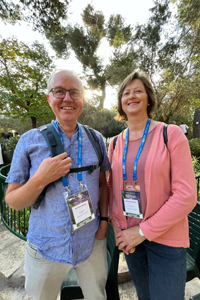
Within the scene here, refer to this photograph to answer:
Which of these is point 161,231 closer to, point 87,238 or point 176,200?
point 176,200

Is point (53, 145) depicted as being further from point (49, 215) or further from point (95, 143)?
point (49, 215)

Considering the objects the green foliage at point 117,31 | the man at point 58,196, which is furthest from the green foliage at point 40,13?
the green foliage at point 117,31

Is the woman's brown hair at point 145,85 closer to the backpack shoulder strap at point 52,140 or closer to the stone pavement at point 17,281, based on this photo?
the backpack shoulder strap at point 52,140

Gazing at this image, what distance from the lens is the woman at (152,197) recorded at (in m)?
1.09

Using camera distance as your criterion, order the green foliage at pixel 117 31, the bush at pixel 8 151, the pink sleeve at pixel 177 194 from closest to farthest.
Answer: the pink sleeve at pixel 177 194 → the bush at pixel 8 151 → the green foliage at pixel 117 31

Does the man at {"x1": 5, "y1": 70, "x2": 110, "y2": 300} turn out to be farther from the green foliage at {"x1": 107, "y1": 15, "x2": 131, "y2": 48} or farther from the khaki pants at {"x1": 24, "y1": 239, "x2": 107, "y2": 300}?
the green foliage at {"x1": 107, "y1": 15, "x2": 131, "y2": 48}

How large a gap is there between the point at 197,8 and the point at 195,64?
3.73 metres

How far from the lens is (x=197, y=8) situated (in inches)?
439

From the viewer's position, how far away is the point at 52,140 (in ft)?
3.80

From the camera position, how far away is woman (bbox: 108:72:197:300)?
109cm

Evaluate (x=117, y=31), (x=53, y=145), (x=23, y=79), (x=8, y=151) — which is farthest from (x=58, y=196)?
(x=117, y=31)

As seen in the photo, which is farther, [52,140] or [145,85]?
[145,85]

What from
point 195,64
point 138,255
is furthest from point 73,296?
point 195,64

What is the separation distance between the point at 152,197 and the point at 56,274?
0.94 metres
